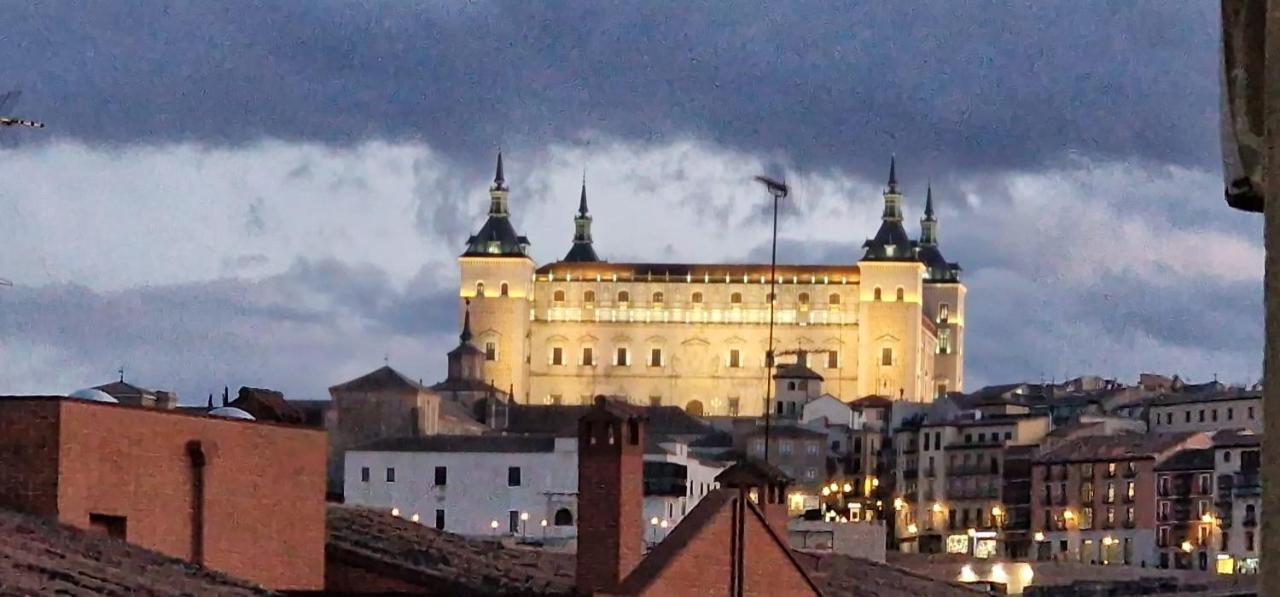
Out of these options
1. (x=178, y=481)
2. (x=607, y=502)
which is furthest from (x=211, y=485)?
(x=607, y=502)

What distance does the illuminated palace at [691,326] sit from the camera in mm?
169125

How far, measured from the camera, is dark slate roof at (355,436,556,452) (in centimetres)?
9675

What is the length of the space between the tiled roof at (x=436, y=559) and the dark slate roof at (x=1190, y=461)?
7261 centimetres

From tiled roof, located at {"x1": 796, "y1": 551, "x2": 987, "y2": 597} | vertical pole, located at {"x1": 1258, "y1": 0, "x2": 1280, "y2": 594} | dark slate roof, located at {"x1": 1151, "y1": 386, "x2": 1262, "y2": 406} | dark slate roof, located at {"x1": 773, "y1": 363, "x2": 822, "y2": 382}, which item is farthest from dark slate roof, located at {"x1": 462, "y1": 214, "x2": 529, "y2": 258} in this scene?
vertical pole, located at {"x1": 1258, "y1": 0, "x2": 1280, "y2": 594}

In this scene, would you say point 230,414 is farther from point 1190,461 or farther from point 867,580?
point 1190,461

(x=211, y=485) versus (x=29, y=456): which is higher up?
(x=29, y=456)

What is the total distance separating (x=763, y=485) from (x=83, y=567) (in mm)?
7818

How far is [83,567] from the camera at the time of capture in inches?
627

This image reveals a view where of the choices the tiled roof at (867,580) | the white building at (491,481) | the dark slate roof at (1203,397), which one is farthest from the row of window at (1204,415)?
the tiled roof at (867,580)

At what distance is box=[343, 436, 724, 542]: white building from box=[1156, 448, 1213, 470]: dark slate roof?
51.2ft

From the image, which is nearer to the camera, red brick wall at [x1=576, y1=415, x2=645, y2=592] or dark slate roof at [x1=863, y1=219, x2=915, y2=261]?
red brick wall at [x1=576, y1=415, x2=645, y2=592]

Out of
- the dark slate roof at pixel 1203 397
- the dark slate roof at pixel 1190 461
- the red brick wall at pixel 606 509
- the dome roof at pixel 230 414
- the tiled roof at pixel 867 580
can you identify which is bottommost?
the tiled roof at pixel 867 580

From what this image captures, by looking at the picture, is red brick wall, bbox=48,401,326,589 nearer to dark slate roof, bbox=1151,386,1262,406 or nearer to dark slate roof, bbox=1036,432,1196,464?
dark slate roof, bbox=1036,432,1196,464

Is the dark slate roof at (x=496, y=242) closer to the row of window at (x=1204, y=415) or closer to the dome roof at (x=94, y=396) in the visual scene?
the row of window at (x=1204, y=415)
